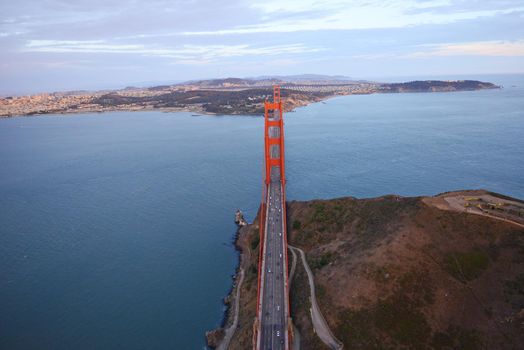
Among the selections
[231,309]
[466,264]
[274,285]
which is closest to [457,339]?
[466,264]

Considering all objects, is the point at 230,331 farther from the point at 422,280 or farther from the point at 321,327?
the point at 422,280

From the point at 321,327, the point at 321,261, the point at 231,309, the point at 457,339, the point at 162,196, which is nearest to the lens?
the point at 457,339

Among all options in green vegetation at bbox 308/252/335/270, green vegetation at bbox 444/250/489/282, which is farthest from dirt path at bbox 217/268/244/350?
green vegetation at bbox 444/250/489/282

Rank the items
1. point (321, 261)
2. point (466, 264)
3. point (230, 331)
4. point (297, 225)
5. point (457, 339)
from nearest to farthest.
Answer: point (457, 339) < point (466, 264) < point (230, 331) < point (321, 261) < point (297, 225)

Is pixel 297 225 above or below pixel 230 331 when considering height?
above

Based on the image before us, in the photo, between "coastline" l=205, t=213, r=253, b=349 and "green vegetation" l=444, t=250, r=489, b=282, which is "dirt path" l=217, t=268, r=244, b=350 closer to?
"coastline" l=205, t=213, r=253, b=349

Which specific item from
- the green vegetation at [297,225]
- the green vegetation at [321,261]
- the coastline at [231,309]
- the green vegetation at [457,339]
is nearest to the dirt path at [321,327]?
the green vegetation at [321,261]

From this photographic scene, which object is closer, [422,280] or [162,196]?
[422,280]
